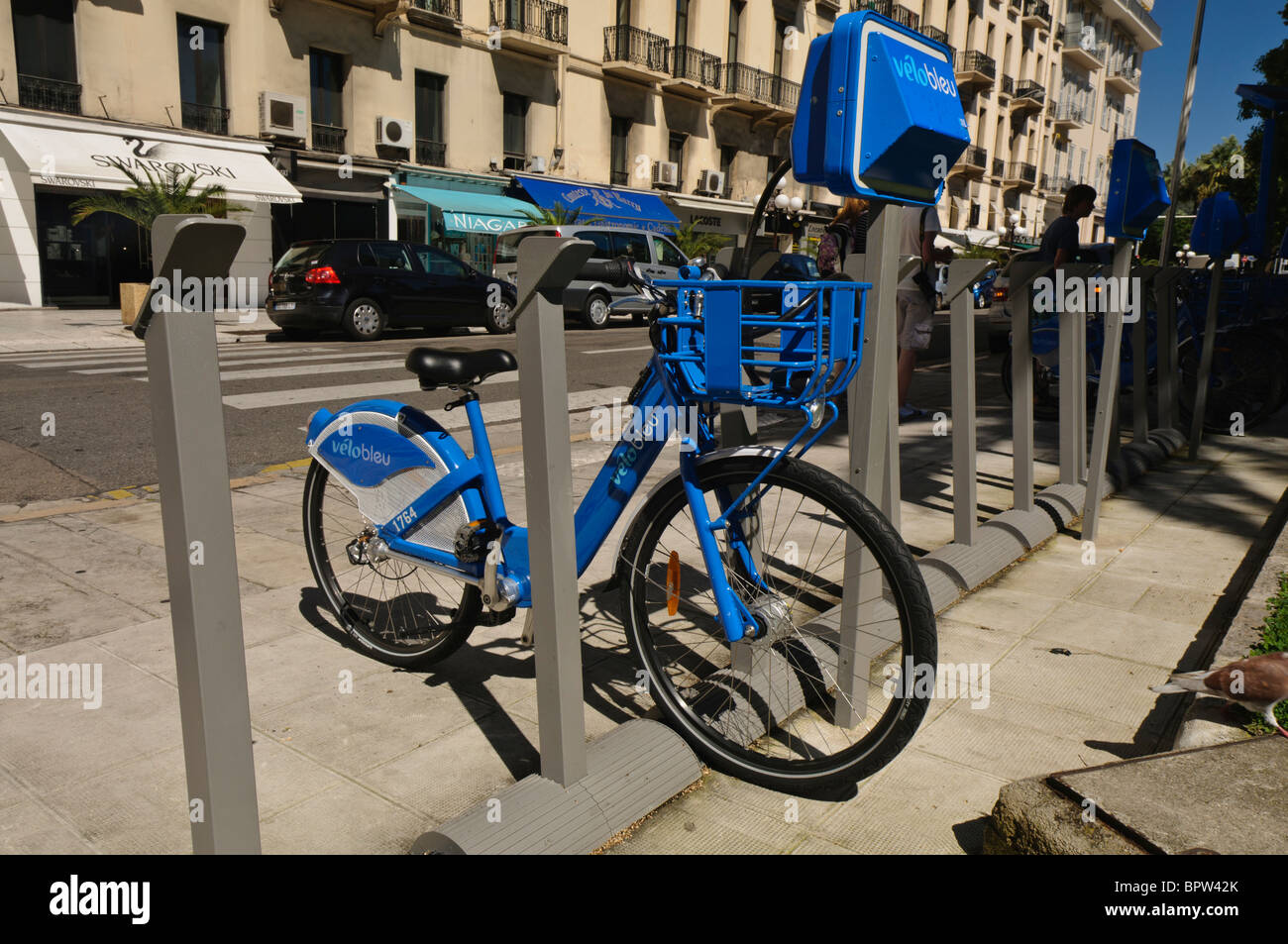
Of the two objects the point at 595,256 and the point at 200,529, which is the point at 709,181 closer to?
the point at 595,256

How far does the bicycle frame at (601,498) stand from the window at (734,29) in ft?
105

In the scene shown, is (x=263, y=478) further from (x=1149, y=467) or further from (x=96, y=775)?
(x=1149, y=467)

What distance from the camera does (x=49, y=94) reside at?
1775cm

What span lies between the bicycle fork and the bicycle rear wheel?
2.63ft

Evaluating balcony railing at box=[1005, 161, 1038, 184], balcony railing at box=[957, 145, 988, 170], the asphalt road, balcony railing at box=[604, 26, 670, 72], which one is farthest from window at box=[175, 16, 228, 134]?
balcony railing at box=[1005, 161, 1038, 184]

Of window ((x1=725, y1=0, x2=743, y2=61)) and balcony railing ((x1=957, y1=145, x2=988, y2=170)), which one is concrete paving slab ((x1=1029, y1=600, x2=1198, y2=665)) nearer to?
window ((x1=725, y1=0, x2=743, y2=61))

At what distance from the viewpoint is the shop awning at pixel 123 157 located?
17.1 m

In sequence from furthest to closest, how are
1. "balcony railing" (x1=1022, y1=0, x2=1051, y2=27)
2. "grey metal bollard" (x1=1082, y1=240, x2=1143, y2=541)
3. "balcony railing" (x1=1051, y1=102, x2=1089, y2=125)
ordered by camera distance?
"balcony railing" (x1=1051, y1=102, x2=1089, y2=125)
"balcony railing" (x1=1022, y1=0, x2=1051, y2=27)
"grey metal bollard" (x1=1082, y1=240, x2=1143, y2=541)

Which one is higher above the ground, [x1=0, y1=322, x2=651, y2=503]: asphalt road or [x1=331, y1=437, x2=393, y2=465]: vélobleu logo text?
[x1=331, y1=437, x2=393, y2=465]: vélobleu logo text

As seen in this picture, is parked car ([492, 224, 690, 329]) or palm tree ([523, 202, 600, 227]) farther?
palm tree ([523, 202, 600, 227])

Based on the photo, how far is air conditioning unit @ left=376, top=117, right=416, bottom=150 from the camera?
2223 centimetres

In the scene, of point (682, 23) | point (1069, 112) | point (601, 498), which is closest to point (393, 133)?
point (682, 23)
